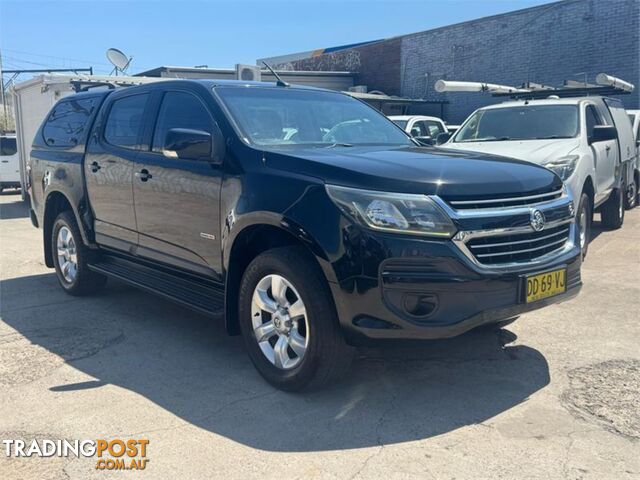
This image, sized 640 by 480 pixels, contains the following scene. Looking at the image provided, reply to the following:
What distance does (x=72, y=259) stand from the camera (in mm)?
6230

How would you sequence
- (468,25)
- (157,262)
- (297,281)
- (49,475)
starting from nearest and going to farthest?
(49,475), (297,281), (157,262), (468,25)

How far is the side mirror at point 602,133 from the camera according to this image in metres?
7.55

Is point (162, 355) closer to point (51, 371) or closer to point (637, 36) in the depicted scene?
point (51, 371)

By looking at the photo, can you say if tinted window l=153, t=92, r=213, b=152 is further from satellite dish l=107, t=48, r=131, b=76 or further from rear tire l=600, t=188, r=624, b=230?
satellite dish l=107, t=48, r=131, b=76

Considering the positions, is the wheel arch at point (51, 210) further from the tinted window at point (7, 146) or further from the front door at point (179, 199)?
the tinted window at point (7, 146)

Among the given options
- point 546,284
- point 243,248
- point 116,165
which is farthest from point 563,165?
point 116,165

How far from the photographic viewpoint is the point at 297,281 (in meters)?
3.57

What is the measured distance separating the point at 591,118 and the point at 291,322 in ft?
20.4

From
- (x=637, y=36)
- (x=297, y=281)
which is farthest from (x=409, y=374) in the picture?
(x=637, y=36)

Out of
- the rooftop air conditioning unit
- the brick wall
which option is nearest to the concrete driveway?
the rooftop air conditioning unit

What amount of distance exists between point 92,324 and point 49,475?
2.52 metres

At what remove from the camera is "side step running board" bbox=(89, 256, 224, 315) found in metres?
4.36

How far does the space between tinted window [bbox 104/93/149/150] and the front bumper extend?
2.64 meters

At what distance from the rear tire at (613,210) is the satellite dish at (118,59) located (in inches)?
421
